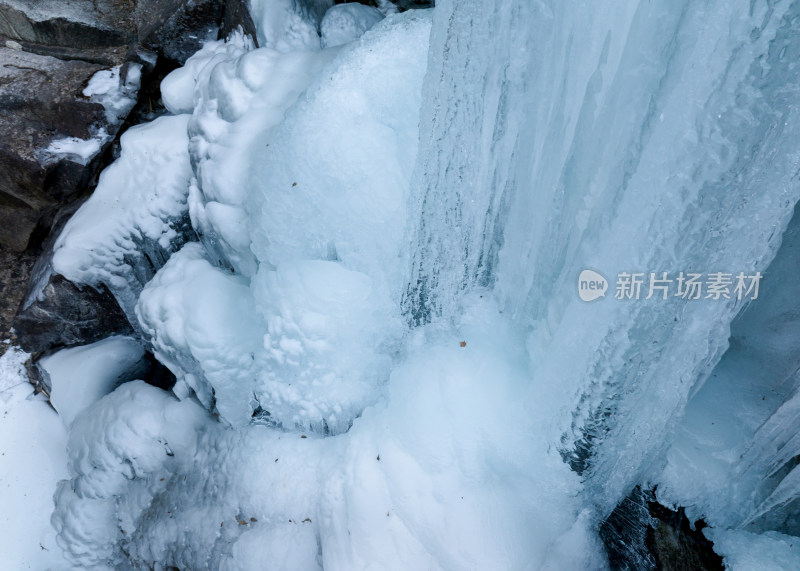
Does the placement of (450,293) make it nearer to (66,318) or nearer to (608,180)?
(608,180)

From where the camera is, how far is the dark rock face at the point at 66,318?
248cm

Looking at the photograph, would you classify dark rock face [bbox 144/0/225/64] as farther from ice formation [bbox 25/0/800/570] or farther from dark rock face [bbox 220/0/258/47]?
ice formation [bbox 25/0/800/570]

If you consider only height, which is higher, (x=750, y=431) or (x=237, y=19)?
(x=237, y=19)

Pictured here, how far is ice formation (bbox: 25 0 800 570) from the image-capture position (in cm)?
102

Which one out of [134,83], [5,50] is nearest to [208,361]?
[134,83]

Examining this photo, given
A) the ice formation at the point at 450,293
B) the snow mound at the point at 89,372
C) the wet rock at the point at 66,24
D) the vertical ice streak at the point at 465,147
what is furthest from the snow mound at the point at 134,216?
the vertical ice streak at the point at 465,147

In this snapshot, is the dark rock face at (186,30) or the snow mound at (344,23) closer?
the snow mound at (344,23)

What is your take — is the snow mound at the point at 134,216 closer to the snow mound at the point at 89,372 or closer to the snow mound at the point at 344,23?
the snow mound at the point at 89,372

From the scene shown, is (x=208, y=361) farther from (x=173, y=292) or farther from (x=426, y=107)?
(x=426, y=107)

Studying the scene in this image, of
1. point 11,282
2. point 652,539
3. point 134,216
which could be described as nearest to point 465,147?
point 652,539

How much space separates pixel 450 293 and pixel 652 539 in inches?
34.8

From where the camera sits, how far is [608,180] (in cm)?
116

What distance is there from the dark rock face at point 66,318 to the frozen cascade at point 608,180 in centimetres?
167

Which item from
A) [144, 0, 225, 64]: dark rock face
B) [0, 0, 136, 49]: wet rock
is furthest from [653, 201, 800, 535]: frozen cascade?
[0, 0, 136, 49]: wet rock
